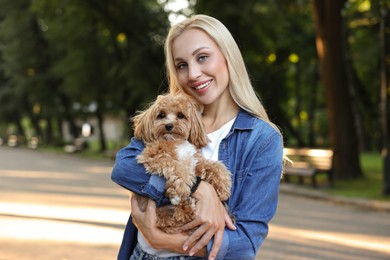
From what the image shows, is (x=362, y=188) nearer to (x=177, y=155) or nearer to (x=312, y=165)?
(x=312, y=165)

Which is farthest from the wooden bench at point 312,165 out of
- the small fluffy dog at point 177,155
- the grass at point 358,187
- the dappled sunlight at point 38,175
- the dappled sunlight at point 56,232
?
the small fluffy dog at point 177,155

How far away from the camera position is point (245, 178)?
8.59ft

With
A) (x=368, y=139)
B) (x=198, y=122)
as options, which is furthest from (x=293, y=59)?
(x=198, y=122)

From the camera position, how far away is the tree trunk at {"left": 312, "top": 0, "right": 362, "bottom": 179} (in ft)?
62.6

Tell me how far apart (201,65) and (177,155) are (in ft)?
1.52

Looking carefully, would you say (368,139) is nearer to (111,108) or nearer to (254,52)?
(111,108)

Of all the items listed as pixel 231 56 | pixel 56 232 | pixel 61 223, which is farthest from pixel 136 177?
pixel 61 223

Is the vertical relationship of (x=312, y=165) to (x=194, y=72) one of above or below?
below

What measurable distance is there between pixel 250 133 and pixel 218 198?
1.09ft

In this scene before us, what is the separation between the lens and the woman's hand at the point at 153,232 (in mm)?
2541

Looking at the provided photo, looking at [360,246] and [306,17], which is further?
[306,17]

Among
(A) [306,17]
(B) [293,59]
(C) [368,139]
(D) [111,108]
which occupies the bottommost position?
(C) [368,139]

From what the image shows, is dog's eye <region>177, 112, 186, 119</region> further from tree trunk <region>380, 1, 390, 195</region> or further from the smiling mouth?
tree trunk <region>380, 1, 390, 195</region>

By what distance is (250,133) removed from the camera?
2.70 metres
